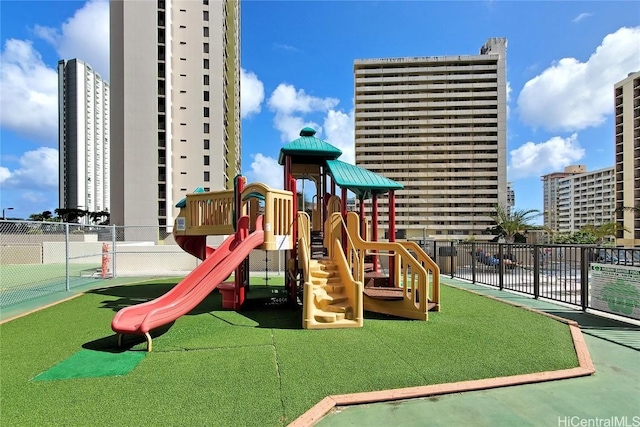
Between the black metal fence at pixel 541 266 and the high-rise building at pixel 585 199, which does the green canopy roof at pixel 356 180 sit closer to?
the black metal fence at pixel 541 266

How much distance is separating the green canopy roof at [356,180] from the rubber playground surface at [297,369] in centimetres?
346

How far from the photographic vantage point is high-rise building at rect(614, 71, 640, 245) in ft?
207

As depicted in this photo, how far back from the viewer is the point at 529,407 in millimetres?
3693

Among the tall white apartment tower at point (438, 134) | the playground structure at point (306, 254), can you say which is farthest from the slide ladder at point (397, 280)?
the tall white apartment tower at point (438, 134)

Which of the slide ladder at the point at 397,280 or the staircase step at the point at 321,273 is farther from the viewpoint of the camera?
the staircase step at the point at 321,273

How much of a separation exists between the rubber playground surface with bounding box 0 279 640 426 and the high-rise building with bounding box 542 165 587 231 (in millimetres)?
158818

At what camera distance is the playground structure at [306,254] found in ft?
21.6

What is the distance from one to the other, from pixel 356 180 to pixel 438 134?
7812cm

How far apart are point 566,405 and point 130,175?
131 ft

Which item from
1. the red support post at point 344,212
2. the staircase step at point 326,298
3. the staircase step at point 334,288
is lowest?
the staircase step at point 326,298

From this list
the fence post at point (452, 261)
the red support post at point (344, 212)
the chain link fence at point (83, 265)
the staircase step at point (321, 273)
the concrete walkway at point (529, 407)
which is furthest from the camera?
the fence post at point (452, 261)

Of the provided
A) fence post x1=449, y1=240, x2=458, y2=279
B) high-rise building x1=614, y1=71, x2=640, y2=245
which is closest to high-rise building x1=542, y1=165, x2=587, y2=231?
high-rise building x1=614, y1=71, x2=640, y2=245

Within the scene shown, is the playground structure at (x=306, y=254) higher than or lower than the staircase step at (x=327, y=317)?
higher

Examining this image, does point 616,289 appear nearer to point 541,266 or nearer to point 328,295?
point 541,266
